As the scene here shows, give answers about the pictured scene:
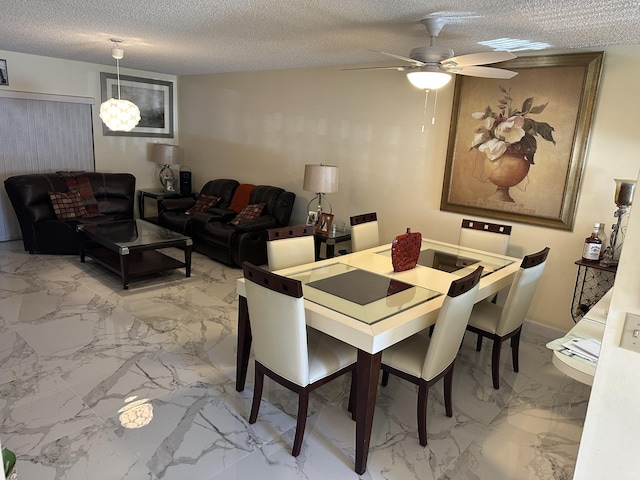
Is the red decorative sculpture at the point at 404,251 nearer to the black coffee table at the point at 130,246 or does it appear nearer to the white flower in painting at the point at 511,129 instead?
the white flower in painting at the point at 511,129

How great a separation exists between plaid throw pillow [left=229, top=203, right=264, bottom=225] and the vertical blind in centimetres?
266

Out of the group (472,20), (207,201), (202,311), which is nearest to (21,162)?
(207,201)

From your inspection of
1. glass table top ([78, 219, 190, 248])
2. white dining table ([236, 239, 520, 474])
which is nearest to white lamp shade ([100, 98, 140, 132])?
glass table top ([78, 219, 190, 248])

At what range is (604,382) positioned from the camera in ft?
4.71

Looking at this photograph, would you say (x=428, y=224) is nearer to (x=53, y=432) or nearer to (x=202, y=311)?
(x=202, y=311)

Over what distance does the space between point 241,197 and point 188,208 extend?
88 centimetres

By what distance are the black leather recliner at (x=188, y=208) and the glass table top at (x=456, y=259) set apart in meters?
3.00

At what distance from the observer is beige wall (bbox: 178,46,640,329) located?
341cm

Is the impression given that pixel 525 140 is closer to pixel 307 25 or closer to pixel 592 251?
pixel 592 251

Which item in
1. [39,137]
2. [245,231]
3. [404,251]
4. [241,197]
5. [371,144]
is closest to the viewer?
[404,251]

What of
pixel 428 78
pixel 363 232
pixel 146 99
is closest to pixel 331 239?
pixel 363 232

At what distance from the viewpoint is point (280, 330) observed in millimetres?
2176

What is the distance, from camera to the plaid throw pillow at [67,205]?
5.36 metres

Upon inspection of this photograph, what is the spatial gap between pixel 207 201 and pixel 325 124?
2089 mm
